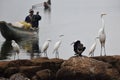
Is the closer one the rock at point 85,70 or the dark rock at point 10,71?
the rock at point 85,70

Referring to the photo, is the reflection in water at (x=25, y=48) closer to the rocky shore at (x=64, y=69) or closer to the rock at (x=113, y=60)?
the rocky shore at (x=64, y=69)

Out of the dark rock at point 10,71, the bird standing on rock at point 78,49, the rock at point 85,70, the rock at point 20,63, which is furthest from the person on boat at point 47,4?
the rock at point 85,70

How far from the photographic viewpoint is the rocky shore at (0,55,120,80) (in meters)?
8.80

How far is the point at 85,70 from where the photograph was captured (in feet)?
28.9

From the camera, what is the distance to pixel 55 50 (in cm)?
1067

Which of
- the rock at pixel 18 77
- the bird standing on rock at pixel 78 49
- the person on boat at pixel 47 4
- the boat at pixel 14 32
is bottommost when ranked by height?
the rock at pixel 18 77

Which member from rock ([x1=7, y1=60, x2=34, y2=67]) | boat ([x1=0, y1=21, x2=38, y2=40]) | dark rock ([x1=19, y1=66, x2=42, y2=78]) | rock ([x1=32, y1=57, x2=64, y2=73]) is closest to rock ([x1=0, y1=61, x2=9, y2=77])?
rock ([x1=7, y1=60, x2=34, y2=67])

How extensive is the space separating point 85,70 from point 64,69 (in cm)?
39

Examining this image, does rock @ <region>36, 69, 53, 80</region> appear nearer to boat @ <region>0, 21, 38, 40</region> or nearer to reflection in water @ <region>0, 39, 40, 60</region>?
reflection in water @ <region>0, 39, 40, 60</region>

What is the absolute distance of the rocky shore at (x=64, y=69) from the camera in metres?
8.80

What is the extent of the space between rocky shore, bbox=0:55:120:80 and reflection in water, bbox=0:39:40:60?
136 cm

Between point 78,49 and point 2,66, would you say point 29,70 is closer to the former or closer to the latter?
point 2,66

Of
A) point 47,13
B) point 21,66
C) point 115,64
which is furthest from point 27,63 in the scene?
point 47,13

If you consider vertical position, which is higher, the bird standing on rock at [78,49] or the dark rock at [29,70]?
the bird standing on rock at [78,49]
